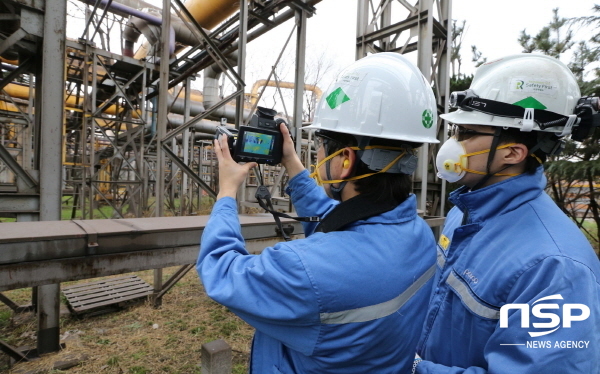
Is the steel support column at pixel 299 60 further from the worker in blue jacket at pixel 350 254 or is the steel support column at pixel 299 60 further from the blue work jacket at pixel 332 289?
the blue work jacket at pixel 332 289

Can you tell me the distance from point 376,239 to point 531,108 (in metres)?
0.79

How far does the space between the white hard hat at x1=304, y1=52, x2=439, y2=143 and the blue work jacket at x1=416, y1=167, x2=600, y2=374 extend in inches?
14.5

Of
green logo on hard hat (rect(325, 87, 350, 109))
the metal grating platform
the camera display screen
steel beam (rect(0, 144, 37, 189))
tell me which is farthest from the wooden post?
the metal grating platform

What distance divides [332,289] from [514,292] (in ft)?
1.81

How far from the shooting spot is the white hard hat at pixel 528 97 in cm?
124

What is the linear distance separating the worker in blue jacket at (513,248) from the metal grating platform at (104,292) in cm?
477

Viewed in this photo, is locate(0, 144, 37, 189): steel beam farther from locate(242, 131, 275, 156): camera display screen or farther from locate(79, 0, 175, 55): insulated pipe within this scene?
locate(79, 0, 175, 55): insulated pipe

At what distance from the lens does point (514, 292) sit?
1.00 metres

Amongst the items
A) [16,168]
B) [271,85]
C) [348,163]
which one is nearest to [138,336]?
[16,168]

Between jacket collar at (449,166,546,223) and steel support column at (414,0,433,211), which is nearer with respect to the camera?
jacket collar at (449,166,546,223)

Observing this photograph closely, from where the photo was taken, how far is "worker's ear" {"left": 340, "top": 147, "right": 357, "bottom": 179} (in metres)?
1.17

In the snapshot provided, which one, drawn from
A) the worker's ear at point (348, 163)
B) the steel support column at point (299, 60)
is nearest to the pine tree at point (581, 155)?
the steel support column at point (299, 60)

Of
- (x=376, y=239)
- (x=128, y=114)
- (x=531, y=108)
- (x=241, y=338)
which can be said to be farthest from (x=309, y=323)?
(x=128, y=114)

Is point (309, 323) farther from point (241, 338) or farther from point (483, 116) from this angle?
point (241, 338)
